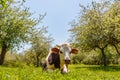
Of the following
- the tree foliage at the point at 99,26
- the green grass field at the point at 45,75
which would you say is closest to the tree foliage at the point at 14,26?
the tree foliage at the point at 99,26

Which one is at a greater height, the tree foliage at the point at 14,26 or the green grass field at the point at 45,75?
the tree foliage at the point at 14,26

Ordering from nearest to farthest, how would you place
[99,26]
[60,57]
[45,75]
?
[45,75] → [60,57] → [99,26]

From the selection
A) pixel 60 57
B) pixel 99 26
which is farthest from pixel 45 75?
pixel 99 26

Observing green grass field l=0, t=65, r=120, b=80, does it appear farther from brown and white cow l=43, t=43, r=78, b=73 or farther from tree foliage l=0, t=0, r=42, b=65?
tree foliage l=0, t=0, r=42, b=65

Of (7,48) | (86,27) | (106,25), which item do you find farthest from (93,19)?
(7,48)

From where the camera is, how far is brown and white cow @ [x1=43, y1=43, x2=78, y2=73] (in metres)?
18.2

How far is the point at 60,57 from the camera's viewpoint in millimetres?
18641

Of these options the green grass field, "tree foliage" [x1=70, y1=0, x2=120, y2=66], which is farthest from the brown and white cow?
"tree foliage" [x1=70, y1=0, x2=120, y2=66]

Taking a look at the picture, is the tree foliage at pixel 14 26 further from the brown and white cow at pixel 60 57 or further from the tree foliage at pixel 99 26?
the brown and white cow at pixel 60 57

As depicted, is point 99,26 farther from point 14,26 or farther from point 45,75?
point 45,75

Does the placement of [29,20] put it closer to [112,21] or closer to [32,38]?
[32,38]

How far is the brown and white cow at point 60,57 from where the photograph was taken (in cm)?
1817

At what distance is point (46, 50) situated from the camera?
100 metres

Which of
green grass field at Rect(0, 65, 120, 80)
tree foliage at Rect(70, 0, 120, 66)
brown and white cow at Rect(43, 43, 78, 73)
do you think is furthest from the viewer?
tree foliage at Rect(70, 0, 120, 66)
